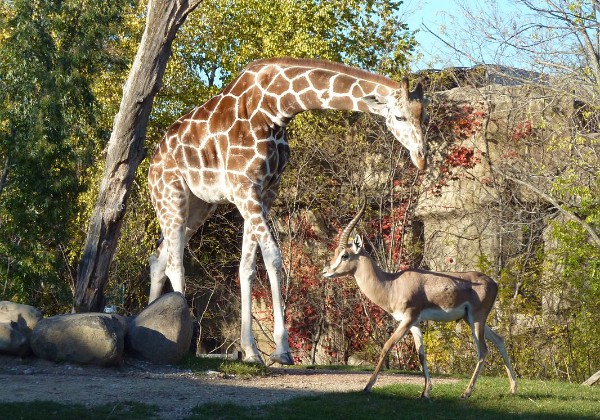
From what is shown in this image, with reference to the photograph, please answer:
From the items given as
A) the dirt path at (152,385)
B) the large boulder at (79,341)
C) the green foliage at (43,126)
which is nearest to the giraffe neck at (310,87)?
the dirt path at (152,385)

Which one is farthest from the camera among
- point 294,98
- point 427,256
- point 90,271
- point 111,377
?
point 427,256

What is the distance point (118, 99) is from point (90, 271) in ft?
30.2

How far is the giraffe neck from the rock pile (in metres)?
3.10

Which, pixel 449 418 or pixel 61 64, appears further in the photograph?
pixel 61 64

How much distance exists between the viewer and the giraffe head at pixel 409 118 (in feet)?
36.4

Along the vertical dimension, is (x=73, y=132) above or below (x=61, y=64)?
below

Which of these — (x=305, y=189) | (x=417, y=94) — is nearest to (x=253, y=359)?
(x=417, y=94)

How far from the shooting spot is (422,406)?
9.14 meters

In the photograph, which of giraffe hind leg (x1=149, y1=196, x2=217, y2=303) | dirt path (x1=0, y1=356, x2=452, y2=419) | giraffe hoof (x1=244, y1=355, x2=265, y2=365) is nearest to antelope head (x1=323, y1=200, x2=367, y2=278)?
dirt path (x1=0, y1=356, x2=452, y2=419)

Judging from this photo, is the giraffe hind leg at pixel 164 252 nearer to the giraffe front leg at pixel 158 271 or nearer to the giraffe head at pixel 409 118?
the giraffe front leg at pixel 158 271

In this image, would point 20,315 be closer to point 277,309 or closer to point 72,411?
point 72,411

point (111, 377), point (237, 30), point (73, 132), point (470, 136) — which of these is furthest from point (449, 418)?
point (237, 30)

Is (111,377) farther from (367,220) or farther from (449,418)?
(367,220)

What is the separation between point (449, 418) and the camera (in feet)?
28.2
